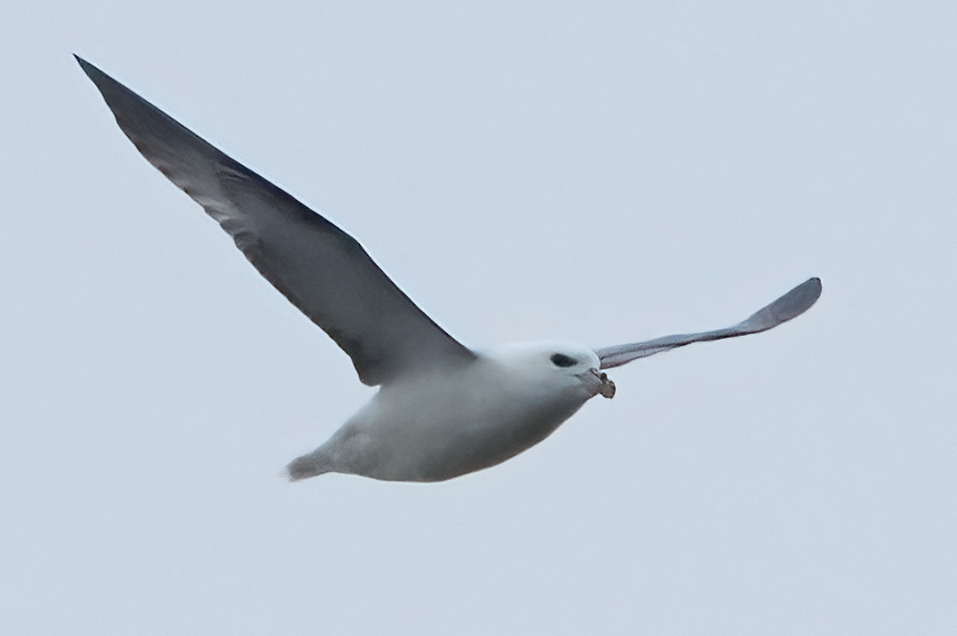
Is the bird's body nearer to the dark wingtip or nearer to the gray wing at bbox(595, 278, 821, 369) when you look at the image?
the gray wing at bbox(595, 278, 821, 369)

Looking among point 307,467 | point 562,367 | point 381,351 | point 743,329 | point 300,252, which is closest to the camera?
point 300,252

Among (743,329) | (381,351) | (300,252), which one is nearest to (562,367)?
(381,351)

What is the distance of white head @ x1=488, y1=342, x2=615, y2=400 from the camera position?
9.48 metres

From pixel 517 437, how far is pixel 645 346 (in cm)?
158

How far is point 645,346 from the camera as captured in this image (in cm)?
1084

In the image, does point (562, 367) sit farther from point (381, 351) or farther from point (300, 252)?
point (300, 252)

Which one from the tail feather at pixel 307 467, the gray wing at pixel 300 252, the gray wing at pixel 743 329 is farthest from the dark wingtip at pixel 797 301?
the tail feather at pixel 307 467

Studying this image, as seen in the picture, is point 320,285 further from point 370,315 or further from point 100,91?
point 100,91

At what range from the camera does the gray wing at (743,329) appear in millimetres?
10781

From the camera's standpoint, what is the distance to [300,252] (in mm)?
9336

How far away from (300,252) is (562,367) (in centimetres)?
164

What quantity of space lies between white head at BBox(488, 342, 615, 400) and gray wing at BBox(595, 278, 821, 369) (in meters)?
0.96

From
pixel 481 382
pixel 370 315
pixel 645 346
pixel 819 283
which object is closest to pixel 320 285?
pixel 370 315

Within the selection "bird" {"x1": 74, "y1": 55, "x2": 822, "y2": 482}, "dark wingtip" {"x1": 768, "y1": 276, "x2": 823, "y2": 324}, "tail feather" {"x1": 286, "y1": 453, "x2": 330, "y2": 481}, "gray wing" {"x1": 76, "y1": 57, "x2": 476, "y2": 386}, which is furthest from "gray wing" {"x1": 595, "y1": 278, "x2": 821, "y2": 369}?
"tail feather" {"x1": 286, "y1": 453, "x2": 330, "y2": 481}
